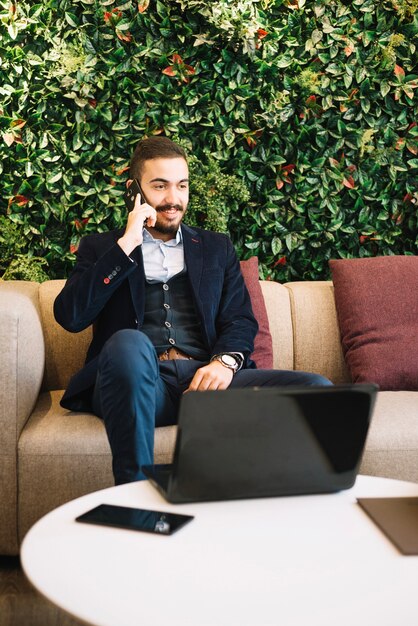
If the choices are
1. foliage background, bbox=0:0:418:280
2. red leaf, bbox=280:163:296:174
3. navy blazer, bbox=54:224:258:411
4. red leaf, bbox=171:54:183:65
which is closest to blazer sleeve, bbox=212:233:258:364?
navy blazer, bbox=54:224:258:411

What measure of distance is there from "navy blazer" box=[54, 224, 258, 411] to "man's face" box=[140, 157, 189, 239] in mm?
92

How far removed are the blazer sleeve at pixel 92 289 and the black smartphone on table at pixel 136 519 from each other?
0.99m

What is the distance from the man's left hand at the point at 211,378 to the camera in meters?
1.90

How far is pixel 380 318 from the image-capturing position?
240cm

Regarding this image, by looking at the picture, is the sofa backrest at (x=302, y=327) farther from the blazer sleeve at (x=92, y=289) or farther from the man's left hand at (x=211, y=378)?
the man's left hand at (x=211, y=378)

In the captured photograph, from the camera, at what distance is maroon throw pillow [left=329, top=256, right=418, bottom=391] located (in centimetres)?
234

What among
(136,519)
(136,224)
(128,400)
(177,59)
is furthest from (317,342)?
(136,519)

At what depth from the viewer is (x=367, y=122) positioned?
2.90 meters

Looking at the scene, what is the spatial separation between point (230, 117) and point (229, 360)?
127cm

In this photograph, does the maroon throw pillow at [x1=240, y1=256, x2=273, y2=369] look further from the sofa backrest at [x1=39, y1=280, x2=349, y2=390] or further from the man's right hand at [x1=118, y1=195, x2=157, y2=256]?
the man's right hand at [x1=118, y1=195, x2=157, y2=256]

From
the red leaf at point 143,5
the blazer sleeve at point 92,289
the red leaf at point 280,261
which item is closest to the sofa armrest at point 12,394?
the blazer sleeve at point 92,289

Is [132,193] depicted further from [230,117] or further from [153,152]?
[230,117]

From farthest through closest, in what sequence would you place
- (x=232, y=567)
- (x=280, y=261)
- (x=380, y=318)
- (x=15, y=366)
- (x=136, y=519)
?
(x=280, y=261)
(x=380, y=318)
(x=15, y=366)
(x=136, y=519)
(x=232, y=567)

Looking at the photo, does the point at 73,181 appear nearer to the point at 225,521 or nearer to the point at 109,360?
the point at 109,360
